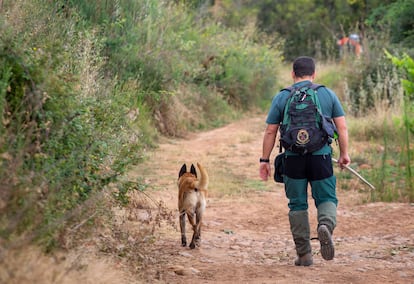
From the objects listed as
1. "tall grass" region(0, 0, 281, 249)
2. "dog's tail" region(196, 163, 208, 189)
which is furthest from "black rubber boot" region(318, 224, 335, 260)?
"tall grass" region(0, 0, 281, 249)

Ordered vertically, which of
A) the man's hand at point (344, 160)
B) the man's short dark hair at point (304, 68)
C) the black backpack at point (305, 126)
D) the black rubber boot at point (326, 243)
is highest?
the man's short dark hair at point (304, 68)

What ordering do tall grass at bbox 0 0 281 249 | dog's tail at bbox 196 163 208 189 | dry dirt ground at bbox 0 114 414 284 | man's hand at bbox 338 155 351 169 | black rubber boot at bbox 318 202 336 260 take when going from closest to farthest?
tall grass at bbox 0 0 281 249, dry dirt ground at bbox 0 114 414 284, black rubber boot at bbox 318 202 336 260, man's hand at bbox 338 155 351 169, dog's tail at bbox 196 163 208 189

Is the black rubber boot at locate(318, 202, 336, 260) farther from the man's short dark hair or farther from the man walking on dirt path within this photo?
the man's short dark hair

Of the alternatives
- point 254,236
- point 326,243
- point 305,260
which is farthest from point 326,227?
point 254,236

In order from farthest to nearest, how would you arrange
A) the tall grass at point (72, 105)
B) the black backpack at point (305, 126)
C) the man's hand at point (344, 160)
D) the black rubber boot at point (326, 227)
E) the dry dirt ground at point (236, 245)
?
1. the man's hand at point (344, 160)
2. the black rubber boot at point (326, 227)
3. the black backpack at point (305, 126)
4. the dry dirt ground at point (236, 245)
5. the tall grass at point (72, 105)

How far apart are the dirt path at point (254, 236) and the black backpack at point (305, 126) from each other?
1082mm

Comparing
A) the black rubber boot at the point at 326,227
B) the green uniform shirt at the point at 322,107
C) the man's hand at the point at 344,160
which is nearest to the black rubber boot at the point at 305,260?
the black rubber boot at the point at 326,227

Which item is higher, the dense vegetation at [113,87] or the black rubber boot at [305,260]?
the dense vegetation at [113,87]

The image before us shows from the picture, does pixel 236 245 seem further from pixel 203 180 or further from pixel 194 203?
pixel 203 180

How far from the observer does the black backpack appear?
21.5 feet

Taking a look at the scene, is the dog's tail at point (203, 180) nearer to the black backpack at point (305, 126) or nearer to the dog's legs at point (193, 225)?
the dog's legs at point (193, 225)

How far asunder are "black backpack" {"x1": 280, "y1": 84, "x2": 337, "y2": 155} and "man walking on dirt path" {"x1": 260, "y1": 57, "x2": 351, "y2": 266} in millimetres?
103

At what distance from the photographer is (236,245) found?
27.0 feet

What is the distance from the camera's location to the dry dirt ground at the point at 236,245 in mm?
5270
